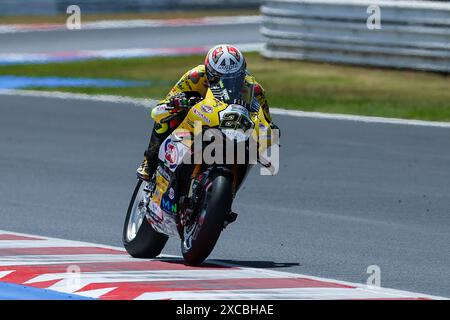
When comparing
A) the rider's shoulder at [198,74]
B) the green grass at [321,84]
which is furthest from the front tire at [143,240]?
the green grass at [321,84]

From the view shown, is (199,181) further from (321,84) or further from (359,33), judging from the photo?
(359,33)

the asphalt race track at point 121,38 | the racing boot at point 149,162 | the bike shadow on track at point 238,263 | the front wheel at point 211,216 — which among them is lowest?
the bike shadow on track at point 238,263

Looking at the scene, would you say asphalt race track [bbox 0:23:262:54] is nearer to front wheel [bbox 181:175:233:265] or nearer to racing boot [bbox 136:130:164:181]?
racing boot [bbox 136:130:164:181]

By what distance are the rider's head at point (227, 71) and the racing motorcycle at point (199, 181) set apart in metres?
0.07

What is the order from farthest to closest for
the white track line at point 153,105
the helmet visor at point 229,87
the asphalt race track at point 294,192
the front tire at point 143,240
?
1. the white track line at point 153,105
2. the asphalt race track at point 294,192
3. the front tire at point 143,240
4. the helmet visor at point 229,87

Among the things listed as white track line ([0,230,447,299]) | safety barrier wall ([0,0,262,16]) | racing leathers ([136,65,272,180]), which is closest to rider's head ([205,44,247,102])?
racing leathers ([136,65,272,180])

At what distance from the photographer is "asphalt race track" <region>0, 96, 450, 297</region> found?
29.9 feet

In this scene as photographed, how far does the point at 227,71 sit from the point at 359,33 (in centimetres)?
1226

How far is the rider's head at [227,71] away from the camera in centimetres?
807

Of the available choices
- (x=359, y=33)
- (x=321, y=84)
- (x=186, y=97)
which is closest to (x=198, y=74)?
(x=186, y=97)

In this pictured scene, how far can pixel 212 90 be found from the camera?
813 cm

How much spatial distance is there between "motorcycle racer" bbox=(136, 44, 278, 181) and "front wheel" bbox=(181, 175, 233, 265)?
0.54m

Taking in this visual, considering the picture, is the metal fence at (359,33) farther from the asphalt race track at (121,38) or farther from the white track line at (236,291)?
the white track line at (236,291)
